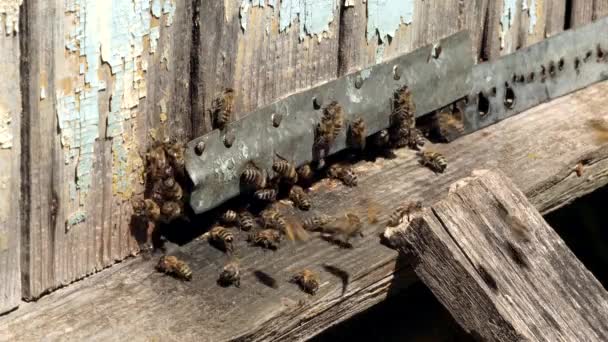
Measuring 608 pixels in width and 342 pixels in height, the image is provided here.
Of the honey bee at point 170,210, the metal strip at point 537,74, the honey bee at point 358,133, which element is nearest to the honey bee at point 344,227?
the honey bee at point 358,133

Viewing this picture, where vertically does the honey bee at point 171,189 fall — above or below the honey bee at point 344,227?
above

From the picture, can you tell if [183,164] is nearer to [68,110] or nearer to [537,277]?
[68,110]

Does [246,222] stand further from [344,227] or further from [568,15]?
[568,15]

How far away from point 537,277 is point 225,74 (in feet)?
3.19

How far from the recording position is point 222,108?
287 cm

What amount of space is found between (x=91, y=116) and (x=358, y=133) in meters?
1.00

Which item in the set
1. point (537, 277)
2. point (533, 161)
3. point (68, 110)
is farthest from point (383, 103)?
point (68, 110)

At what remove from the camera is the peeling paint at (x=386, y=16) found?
329 centimetres

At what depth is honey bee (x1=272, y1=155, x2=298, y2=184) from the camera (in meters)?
3.04

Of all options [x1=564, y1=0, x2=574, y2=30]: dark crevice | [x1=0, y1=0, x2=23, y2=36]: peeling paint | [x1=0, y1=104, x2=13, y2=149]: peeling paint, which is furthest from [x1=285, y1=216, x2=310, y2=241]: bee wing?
[x1=564, y1=0, x2=574, y2=30]: dark crevice

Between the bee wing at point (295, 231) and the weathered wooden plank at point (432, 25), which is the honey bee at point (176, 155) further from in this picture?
the weathered wooden plank at point (432, 25)

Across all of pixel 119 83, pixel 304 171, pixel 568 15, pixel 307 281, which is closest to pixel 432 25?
pixel 304 171

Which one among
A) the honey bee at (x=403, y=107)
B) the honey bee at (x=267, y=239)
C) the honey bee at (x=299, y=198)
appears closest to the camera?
the honey bee at (x=267, y=239)

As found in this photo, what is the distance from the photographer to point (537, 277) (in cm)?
288
